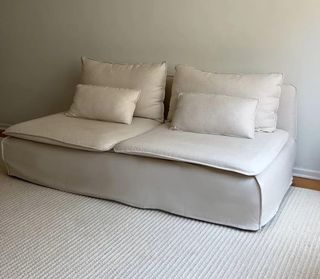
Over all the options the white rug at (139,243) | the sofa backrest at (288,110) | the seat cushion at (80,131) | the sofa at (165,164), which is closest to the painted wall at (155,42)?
the sofa backrest at (288,110)

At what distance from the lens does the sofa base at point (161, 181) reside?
2.51 meters

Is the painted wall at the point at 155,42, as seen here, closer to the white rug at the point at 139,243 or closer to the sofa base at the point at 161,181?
the sofa base at the point at 161,181

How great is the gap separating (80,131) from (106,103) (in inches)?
14.1

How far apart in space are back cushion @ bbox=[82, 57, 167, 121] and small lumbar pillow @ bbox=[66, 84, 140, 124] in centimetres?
8

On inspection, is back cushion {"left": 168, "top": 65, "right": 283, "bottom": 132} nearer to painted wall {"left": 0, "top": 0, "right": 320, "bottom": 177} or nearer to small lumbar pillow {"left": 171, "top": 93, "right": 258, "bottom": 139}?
small lumbar pillow {"left": 171, "top": 93, "right": 258, "bottom": 139}

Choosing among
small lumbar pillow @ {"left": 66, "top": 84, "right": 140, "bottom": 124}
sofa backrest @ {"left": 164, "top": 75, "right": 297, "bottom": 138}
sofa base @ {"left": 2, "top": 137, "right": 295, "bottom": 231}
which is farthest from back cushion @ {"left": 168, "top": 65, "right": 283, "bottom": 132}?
small lumbar pillow @ {"left": 66, "top": 84, "right": 140, "bottom": 124}

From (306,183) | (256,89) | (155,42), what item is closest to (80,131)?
(155,42)

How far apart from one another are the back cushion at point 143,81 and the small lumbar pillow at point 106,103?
83 mm

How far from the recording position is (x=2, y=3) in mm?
4234

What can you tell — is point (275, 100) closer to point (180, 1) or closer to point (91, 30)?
point (180, 1)

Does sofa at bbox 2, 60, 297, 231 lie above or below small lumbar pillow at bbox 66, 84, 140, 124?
below

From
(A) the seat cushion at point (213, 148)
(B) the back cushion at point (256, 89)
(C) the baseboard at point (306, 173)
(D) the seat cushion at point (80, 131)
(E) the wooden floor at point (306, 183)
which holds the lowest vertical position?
(E) the wooden floor at point (306, 183)

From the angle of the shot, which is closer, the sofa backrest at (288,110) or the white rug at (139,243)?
the white rug at (139,243)

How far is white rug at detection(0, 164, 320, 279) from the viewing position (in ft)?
7.07
